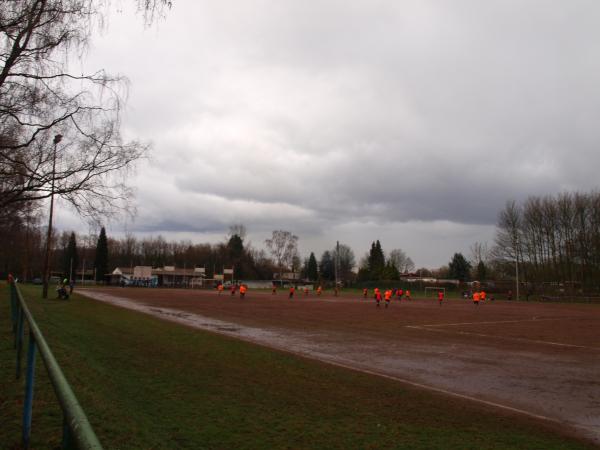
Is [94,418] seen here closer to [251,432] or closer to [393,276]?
[251,432]

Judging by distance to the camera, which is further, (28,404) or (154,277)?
(154,277)

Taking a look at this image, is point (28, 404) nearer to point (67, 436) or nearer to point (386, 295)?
point (67, 436)

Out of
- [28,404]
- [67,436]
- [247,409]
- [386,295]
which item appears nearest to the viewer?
[67,436]

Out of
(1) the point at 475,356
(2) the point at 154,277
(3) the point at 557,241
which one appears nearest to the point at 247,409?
(1) the point at 475,356

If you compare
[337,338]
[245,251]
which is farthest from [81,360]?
[245,251]

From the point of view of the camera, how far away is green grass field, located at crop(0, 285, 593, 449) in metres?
5.44

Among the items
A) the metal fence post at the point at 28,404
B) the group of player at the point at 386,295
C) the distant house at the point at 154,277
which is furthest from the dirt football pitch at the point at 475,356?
the distant house at the point at 154,277

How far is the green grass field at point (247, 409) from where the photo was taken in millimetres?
5438

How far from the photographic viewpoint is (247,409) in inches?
278

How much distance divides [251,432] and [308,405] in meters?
1.74

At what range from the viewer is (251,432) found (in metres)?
5.98

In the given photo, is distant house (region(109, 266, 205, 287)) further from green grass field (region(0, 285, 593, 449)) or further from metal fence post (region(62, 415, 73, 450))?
metal fence post (region(62, 415, 73, 450))

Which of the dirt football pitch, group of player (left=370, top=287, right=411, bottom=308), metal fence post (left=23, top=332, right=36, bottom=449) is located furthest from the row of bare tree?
metal fence post (left=23, top=332, right=36, bottom=449)

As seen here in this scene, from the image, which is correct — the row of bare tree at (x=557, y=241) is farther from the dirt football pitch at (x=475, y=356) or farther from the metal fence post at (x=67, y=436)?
the metal fence post at (x=67, y=436)
